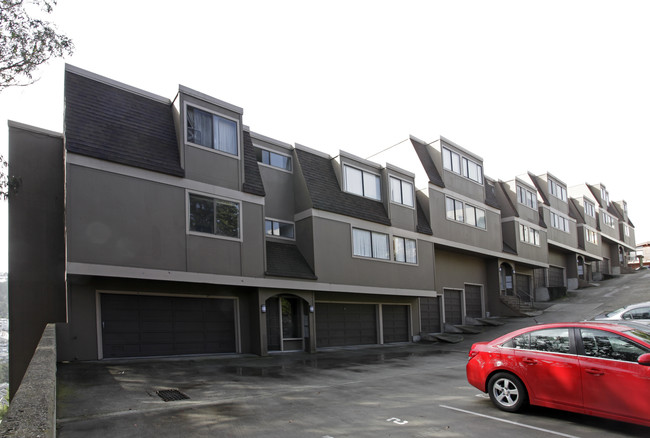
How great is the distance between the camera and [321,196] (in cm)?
1947

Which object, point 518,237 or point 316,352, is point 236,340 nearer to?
point 316,352

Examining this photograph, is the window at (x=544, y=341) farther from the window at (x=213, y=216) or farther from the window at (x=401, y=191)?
the window at (x=401, y=191)

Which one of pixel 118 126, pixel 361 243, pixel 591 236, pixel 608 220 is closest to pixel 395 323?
pixel 361 243

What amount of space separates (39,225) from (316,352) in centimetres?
1024

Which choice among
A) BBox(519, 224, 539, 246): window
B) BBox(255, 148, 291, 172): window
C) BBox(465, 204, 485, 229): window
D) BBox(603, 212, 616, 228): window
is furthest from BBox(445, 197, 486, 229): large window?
BBox(603, 212, 616, 228): window

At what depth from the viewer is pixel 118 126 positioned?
14398 millimetres

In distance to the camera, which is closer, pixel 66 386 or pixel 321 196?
pixel 66 386

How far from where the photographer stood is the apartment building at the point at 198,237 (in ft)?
44.0

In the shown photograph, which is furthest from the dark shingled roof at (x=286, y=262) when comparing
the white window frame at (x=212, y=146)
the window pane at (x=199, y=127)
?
the window pane at (x=199, y=127)

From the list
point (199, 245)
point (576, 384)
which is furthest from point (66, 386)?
point (576, 384)

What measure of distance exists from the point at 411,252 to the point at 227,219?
1008cm

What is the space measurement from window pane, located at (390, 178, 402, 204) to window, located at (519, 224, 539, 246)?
479 inches

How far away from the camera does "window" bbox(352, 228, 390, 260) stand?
799 inches

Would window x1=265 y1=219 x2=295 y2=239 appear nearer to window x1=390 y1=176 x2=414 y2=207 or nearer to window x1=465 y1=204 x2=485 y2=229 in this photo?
window x1=390 y1=176 x2=414 y2=207
